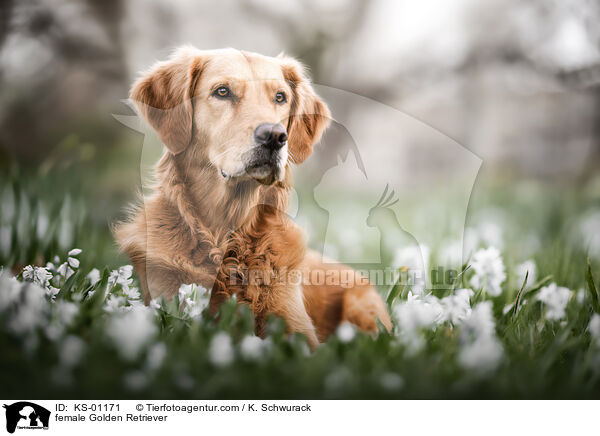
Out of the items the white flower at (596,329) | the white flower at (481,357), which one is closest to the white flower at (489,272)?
the white flower at (596,329)

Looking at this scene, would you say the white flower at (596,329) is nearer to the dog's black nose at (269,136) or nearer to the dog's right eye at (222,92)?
the dog's black nose at (269,136)

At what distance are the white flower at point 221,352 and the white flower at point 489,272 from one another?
1.10 m

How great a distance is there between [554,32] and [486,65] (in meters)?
0.32

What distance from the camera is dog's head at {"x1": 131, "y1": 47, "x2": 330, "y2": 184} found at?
50.1 inches

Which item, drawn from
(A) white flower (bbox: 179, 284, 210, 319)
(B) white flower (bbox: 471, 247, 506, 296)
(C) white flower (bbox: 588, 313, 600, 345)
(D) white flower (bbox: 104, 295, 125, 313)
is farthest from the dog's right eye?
(C) white flower (bbox: 588, 313, 600, 345)

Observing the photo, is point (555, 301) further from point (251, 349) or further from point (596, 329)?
point (251, 349)

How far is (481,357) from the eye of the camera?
980 millimetres

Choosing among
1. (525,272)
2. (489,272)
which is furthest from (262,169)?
(525,272)

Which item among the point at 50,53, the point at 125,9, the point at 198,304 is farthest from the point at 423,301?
the point at 50,53

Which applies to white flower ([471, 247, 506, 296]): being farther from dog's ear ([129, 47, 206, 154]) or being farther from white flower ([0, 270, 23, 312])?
white flower ([0, 270, 23, 312])

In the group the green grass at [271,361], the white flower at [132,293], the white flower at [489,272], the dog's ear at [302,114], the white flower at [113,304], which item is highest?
the dog's ear at [302,114]

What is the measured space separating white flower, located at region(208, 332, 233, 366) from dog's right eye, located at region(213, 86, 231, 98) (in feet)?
2.41
